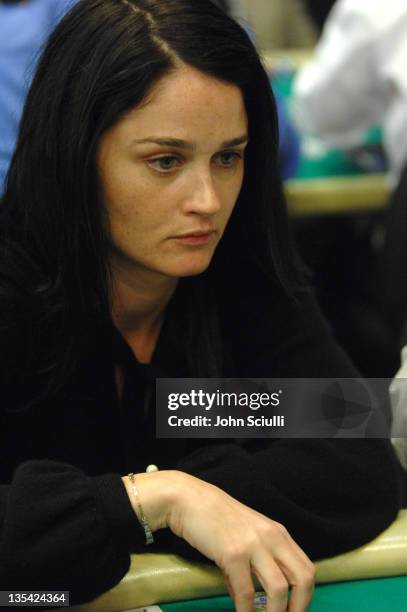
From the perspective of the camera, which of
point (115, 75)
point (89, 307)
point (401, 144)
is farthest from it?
point (401, 144)

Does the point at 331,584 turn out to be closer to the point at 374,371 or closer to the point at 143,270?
the point at 143,270

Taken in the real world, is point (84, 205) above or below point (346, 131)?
above

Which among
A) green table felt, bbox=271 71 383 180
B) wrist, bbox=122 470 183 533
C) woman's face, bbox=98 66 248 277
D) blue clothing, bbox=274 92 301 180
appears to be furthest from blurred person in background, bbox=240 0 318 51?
wrist, bbox=122 470 183 533

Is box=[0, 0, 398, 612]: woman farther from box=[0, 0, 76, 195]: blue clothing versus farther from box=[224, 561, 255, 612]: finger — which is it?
box=[0, 0, 76, 195]: blue clothing

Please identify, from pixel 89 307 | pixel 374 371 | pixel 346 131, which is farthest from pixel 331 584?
pixel 346 131

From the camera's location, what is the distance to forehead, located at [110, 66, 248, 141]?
1.20 meters

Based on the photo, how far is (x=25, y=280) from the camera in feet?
4.14

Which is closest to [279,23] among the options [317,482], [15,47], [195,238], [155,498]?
[15,47]

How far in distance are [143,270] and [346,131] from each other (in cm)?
150

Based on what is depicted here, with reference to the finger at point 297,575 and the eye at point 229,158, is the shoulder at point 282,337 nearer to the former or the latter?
the eye at point 229,158

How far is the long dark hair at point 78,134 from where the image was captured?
47.6 inches

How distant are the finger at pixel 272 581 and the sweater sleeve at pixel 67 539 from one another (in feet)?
0.41

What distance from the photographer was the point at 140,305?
4.69ft

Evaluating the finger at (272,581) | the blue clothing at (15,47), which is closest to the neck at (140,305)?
the finger at (272,581)
